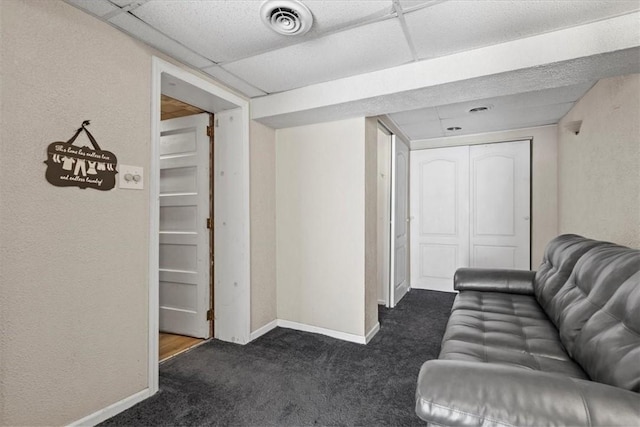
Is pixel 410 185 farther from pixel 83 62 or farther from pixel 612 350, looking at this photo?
pixel 83 62

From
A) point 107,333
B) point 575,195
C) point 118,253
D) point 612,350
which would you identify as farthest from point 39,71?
point 575,195

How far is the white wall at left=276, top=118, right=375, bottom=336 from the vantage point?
294cm

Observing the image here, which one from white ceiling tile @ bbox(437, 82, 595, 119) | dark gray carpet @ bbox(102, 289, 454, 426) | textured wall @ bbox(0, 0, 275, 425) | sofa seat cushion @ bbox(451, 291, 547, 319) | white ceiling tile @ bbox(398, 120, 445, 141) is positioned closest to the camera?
textured wall @ bbox(0, 0, 275, 425)

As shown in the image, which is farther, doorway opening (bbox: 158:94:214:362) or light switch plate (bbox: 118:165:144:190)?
doorway opening (bbox: 158:94:214:362)

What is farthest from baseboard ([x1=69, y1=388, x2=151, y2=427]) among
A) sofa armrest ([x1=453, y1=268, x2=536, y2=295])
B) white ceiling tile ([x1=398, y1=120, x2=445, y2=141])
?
white ceiling tile ([x1=398, y1=120, x2=445, y2=141])

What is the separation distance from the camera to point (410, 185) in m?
4.92

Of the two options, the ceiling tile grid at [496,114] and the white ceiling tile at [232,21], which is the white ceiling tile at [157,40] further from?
the ceiling tile grid at [496,114]

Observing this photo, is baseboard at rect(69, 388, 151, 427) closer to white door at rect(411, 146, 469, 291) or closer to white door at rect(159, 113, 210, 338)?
white door at rect(159, 113, 210, 338)

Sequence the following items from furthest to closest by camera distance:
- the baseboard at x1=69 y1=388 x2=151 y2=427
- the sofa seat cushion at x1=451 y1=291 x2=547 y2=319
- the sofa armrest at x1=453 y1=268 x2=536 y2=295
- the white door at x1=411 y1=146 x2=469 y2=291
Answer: the white door at x1=411 y1=146 x2=469 y2=291 → the sofa armrest at x1=453 y1=268 x2=536 y2=295 → the sofa seat cushion at x1=451 y1=291 x2=547 y2=319 → the baseboard at x1=69 y1=388 x2=151 y2=427

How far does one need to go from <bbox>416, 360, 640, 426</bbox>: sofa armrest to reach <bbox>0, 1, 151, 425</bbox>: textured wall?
1785 mm

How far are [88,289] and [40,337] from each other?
0.95 ft

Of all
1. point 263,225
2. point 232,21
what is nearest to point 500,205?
point 263,225

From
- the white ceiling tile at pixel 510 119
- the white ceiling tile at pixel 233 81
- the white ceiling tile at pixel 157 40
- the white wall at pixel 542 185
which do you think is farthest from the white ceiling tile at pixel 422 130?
the white ceiling tile at pixel 157 40

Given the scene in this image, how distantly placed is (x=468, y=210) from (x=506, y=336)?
304 cm
